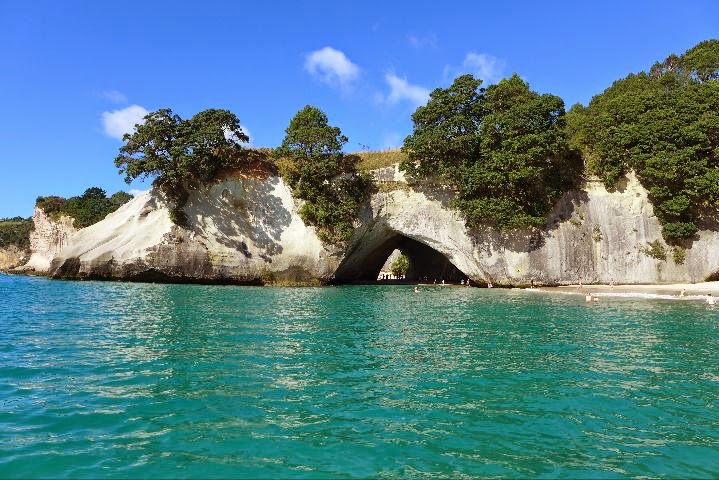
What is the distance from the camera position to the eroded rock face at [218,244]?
46438 millimetres

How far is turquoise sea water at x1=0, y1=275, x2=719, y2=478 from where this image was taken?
24.7 ft

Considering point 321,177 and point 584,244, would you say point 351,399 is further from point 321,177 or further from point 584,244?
point 584,244

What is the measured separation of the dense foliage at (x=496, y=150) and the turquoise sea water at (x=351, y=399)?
25082mm

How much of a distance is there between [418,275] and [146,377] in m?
→ 61.7

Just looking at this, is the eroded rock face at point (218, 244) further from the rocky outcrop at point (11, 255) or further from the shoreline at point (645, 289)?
the rocky outcrop at point (11, 255)

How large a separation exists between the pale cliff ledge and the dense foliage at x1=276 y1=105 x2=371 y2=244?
135 centimetres

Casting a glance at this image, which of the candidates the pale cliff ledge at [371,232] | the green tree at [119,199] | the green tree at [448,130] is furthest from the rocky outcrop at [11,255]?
the green tree at [448,130]

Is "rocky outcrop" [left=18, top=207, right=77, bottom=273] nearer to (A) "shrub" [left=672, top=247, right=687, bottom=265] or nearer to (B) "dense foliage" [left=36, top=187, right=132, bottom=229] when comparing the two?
(B) "dense foliage" [left=36, top=187, right=132, bottom=229]

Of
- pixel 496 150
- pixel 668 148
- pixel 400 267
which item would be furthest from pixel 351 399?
pixel 400 267

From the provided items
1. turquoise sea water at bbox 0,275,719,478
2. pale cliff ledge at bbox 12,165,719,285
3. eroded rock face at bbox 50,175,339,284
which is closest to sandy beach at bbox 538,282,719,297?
pale cliff ledge at bbox 12,165,719,285

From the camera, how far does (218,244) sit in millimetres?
47594

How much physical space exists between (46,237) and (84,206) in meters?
10.9

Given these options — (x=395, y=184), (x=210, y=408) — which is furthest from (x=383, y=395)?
(x=395, y=184)

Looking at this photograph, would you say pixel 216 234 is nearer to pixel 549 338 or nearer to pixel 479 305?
pixel 479 305
